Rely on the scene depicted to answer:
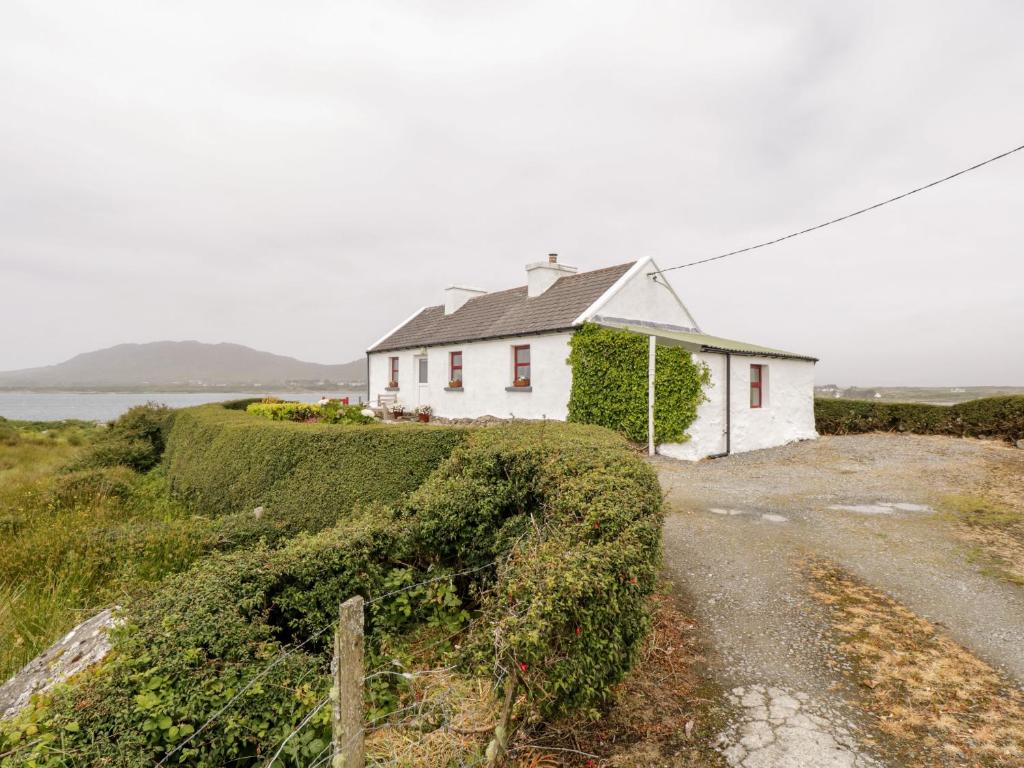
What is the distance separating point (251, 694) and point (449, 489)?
2.76 metres

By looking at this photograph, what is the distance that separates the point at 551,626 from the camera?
302 cm

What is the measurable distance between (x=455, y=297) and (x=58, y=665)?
23.7m

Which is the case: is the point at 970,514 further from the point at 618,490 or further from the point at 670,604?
the point at 618,490

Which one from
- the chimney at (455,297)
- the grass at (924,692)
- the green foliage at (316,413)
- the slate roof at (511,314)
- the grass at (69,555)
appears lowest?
the grass at (69,555)

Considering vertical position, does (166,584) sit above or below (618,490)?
below

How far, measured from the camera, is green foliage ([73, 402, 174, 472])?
17594 mm

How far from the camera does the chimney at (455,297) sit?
2708 cm

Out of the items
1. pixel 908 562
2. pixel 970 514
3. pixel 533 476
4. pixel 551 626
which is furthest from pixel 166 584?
pixel 970 514

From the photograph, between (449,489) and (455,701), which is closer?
(455,701)

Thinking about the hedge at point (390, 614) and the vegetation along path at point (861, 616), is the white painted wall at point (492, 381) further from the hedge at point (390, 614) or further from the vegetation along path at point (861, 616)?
the hedge at point (390, 614)

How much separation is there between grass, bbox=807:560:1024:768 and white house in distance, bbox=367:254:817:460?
34.2 feet

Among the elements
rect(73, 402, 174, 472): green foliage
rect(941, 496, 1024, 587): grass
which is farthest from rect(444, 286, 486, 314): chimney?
rect(941, 496, 1024, 587): grass

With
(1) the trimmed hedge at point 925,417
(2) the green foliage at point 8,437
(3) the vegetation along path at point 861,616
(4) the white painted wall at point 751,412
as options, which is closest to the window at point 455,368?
(4) the white painted wall at point 751,412

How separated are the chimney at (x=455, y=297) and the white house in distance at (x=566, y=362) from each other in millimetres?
1456
